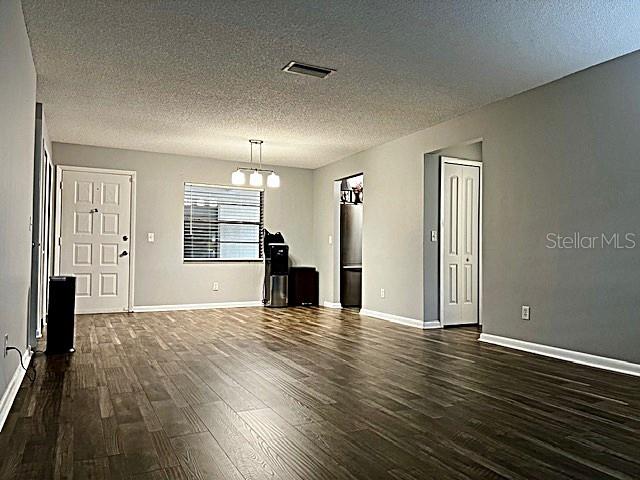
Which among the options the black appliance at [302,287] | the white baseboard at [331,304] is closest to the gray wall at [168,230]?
the black appliance at [302,287]

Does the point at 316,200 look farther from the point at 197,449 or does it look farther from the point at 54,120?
the point at 197,449

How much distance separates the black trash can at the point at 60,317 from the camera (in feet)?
14.0

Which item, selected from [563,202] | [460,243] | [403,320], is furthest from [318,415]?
[460,243]

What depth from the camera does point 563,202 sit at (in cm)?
423

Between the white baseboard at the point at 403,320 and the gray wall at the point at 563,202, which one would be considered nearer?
the gray wall at the point at 563,202

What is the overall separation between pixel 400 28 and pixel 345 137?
3111 mm

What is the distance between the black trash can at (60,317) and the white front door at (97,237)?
2.80 m

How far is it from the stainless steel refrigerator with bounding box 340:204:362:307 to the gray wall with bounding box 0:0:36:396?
485 centimetres

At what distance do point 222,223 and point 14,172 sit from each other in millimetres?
5063

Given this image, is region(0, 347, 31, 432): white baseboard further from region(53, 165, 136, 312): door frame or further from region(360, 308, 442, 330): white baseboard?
region(360, 308, 442, 330): white baseboard

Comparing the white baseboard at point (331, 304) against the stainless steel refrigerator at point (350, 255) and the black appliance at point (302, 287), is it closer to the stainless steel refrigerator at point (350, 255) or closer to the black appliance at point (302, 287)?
the stainless steel refrigerator at point (350, 255)

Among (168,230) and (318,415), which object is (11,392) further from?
(168,230)

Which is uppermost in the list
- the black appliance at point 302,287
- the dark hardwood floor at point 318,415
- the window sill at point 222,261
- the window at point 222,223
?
the window at point 222,223

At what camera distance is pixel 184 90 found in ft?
15.1
